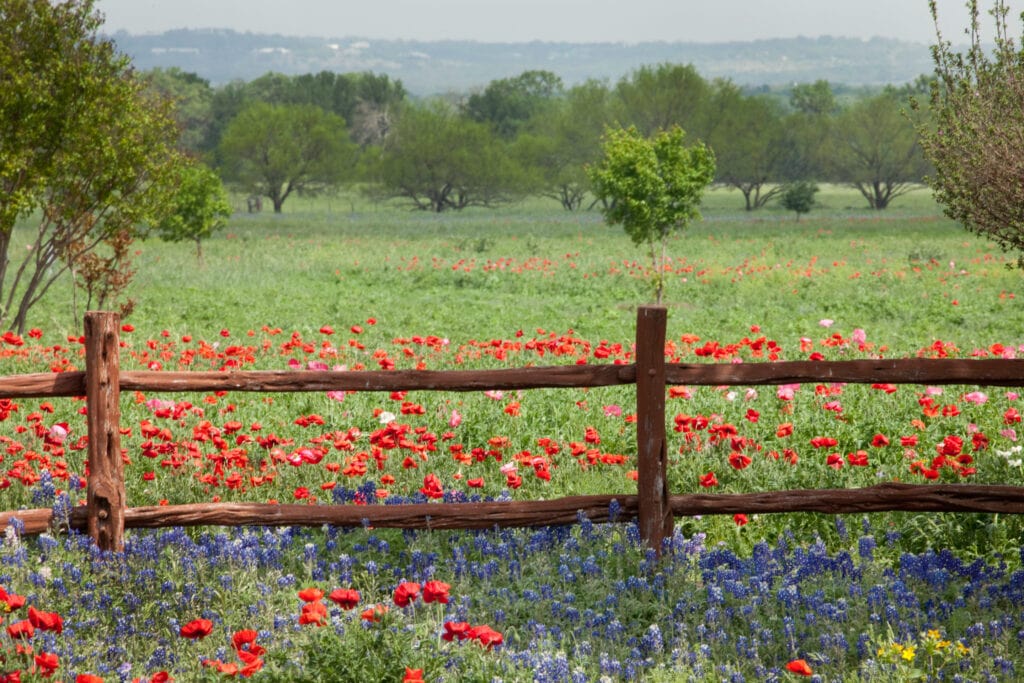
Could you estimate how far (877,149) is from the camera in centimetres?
6850

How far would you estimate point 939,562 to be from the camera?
554cm

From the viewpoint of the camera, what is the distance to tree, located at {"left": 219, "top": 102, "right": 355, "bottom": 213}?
67.5m

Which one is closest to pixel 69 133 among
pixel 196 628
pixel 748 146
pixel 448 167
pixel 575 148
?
pixel 196 628

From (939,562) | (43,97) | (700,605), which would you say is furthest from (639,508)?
(43,97)

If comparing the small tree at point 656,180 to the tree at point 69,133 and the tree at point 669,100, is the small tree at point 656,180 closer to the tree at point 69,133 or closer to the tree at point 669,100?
the tree at point 69,133

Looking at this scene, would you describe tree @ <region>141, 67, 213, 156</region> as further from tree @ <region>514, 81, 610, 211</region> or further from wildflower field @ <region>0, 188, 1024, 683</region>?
wildflower field @ <region>0, 188, 1024, 683</region>

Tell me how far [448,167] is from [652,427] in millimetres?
69000

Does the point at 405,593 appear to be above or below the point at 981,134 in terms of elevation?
below

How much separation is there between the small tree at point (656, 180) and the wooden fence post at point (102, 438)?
1824 centimetres

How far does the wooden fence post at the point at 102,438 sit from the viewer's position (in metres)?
5.62

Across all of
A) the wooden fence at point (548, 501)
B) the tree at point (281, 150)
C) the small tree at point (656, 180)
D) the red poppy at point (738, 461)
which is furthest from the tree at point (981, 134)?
the tree at point (281, 150)

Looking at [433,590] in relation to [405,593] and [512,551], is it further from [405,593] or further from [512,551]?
[512,551]

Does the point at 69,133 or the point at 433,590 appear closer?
the point at 433,590

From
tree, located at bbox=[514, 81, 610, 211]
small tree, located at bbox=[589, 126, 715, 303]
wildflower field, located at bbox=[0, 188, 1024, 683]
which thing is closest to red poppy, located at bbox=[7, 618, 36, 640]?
wildflower field, located at bbox=[0, 188, 1024, 683]
